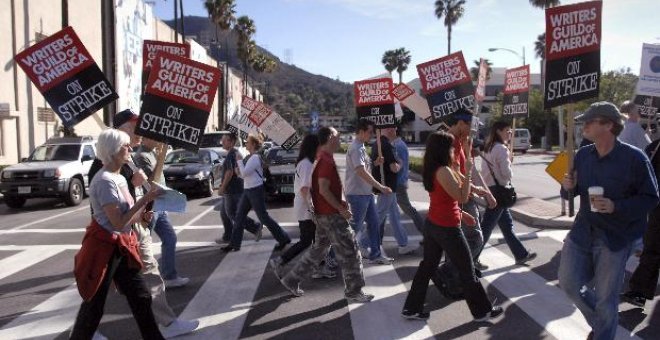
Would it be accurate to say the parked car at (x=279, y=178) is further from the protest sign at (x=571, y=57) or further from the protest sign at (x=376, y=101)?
the protest sign at (x=571, y=57)

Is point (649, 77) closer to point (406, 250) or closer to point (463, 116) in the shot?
point (406, 250)

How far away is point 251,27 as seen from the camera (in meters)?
60.0

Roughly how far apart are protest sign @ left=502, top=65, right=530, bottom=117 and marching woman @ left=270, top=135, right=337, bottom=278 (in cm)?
631

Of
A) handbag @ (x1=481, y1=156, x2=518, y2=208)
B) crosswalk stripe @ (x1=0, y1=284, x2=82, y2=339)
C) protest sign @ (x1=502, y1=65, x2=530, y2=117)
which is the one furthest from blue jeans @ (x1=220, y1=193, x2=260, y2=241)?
protest sign @ (x1=502, y1=65, x2=530, y2=117)

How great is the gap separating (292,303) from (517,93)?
318 inches

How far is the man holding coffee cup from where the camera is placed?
366cm

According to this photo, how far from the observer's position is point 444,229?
4734mm

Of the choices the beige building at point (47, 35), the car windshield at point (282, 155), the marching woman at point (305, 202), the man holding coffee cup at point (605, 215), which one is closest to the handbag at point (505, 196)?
the marching woman at point (305, 202)

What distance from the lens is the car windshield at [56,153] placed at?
599 inches

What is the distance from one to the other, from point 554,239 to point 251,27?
5530 cm

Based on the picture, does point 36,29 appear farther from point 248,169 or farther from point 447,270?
point 447,270

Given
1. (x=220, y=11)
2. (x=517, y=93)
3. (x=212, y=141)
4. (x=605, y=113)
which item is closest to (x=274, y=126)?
(x=517, y=93)

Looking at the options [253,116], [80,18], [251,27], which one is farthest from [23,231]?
[251,27]

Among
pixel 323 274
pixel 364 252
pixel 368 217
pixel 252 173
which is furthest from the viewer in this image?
pixel 252 173
